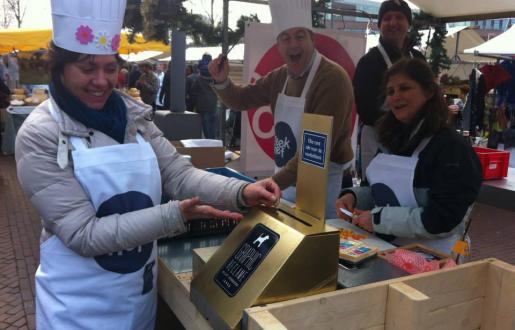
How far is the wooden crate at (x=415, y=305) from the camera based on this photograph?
1.00 meters

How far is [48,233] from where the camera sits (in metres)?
1.35

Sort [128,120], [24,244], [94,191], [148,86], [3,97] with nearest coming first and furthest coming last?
[94,191] → [128,120] → [24,244] → [3,97] → [148,86]

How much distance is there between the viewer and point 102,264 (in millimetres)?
1328

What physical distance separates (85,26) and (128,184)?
47cm

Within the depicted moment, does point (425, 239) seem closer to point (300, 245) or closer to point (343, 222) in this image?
point (343, 222)

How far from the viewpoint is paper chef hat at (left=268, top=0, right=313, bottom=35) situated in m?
2.43

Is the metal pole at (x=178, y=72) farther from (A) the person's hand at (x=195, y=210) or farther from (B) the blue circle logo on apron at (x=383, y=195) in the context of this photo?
(A) the person's hand at (x=195, y=210)

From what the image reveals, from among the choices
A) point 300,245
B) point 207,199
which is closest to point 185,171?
point 207,199

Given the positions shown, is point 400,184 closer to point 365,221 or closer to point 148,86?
point 365,221

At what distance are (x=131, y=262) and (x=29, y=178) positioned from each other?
0.37 metres

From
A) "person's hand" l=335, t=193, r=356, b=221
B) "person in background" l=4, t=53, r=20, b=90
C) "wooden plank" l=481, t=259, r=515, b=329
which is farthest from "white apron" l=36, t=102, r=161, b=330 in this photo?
"person in background" l=4, t=53, r=20, b=90

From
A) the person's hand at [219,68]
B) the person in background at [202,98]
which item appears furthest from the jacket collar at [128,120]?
the person in background at [202,98]

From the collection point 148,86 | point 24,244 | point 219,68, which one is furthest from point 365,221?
point 148,86

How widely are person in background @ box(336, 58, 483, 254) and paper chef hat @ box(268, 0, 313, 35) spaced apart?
2.10 ft
